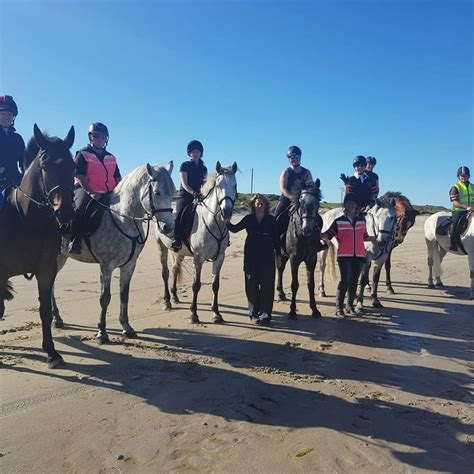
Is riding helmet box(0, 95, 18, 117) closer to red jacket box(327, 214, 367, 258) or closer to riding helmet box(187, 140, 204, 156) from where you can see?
riding helmet box(187, 140, 204, 156)

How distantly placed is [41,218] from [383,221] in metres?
6.55

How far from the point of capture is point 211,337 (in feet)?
20.8

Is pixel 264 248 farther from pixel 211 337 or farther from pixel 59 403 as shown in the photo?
pixel 59 403

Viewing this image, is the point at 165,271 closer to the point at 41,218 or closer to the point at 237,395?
the point at 41,218

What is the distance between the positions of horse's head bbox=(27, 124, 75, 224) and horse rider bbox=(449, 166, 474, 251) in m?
9.56

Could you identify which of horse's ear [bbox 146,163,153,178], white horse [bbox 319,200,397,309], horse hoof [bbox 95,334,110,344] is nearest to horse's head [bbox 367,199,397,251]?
white horse [bbox 319,200,397,309]

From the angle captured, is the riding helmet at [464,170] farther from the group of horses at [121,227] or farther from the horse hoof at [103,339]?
the horse hoof at [103,339]

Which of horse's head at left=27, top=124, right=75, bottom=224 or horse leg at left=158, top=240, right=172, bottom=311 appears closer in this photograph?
horse's head at left=27, top=124, right=75, bottom=224

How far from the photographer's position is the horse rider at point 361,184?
9497mm

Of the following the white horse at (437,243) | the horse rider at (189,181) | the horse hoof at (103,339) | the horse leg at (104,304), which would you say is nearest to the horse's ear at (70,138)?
the horse leg at (104,304)

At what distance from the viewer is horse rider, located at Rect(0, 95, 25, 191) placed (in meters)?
5.63

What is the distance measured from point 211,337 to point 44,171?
3370 mm

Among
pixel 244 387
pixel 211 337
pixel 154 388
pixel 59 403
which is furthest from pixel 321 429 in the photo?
pixel 211 337

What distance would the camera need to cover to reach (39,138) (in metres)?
4.63
